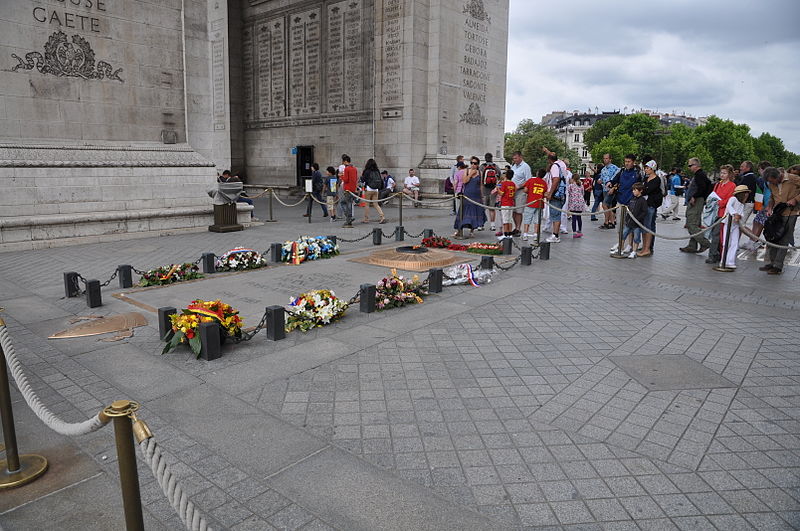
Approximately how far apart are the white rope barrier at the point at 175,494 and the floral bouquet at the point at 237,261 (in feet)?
25.8

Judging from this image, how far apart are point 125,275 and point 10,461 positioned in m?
5.33

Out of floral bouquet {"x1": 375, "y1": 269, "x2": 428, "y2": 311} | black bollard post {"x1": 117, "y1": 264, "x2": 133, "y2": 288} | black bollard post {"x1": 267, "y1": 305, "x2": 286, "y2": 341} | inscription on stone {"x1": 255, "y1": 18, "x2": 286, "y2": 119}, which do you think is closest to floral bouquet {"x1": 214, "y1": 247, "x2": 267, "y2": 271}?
black bollard post {"x1": 117, "y1": 264, "x2": 133, "y2": 288}

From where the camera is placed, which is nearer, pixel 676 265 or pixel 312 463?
pixel 312 463

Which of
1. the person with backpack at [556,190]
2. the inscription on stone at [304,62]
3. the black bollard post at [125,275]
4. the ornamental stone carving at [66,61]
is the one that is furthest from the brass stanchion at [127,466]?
the inscription on stone at [304,62]

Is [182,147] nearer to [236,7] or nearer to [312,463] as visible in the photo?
[312,463]

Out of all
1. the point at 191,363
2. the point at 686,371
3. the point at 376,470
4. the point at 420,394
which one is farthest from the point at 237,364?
the point at 686,371

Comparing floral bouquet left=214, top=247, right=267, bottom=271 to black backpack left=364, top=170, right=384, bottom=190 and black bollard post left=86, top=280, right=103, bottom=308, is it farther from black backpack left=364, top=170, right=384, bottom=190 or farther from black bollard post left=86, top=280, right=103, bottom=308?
black backpack left=364, top=170, right=384, bottom=190

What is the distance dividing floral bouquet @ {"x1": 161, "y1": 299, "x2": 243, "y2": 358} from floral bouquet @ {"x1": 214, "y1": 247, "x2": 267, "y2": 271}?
13.2 feet

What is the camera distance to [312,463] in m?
3.54

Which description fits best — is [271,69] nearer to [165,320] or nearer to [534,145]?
[165,320]

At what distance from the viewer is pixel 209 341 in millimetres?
5371

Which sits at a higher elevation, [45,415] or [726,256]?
[45,415]

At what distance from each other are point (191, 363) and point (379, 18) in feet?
67.1

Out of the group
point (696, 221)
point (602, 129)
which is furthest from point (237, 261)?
point (602, 129)
